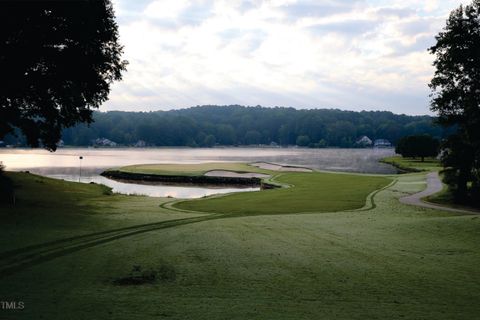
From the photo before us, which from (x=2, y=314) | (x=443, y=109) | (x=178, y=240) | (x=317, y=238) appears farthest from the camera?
(x=443, y=109)

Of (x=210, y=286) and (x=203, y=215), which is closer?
(x=210, y=286)

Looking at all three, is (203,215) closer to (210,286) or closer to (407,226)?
(407,226)

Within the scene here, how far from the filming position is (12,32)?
75.3 ft

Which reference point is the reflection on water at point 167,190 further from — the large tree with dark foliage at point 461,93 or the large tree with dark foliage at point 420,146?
the large tree with dark foliage at point 420,146

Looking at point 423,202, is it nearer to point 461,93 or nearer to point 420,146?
point 461,93

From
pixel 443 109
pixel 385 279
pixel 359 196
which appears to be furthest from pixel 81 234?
pixel 443 109

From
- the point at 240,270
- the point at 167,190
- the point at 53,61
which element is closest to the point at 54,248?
the point at 240,270

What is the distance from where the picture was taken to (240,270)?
35.6ft

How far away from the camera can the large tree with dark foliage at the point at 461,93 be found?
1262 inches

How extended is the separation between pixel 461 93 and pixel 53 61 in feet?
98.1

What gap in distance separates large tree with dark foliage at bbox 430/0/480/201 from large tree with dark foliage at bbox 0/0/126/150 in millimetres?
25430

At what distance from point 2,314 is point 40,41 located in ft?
65.2

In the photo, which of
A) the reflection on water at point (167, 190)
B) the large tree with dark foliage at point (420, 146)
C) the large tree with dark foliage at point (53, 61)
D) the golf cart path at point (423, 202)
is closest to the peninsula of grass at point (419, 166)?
the large tree with dark foliage at point (420, 146)

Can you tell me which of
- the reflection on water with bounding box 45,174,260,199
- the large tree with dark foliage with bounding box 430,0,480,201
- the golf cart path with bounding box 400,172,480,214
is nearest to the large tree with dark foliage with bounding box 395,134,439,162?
the reflection on water with bounding box 45,174,260,199
